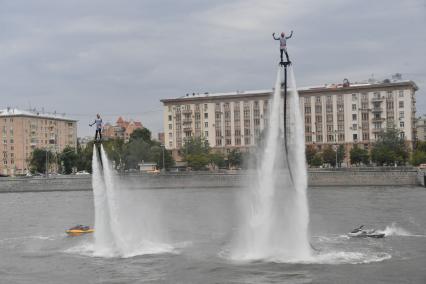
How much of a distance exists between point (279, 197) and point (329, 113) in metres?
139

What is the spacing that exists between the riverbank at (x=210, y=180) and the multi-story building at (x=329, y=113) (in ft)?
64.5

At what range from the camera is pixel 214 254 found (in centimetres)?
4894

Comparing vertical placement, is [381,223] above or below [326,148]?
below

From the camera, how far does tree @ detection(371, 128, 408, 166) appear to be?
526ft

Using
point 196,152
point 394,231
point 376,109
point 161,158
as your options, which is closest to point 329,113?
point 376,109

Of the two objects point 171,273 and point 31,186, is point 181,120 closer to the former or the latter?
point 31,186

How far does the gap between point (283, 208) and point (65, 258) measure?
57.0ft

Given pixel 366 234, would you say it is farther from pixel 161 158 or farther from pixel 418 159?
pixel 161 158

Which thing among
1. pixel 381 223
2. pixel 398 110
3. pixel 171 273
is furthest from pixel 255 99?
pixel 171 273

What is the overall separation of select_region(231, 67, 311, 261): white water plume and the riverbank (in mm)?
86060

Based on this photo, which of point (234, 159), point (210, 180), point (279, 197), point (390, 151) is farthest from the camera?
point (234, 159)

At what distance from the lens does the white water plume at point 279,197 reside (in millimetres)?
40469

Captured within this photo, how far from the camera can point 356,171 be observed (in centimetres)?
14200

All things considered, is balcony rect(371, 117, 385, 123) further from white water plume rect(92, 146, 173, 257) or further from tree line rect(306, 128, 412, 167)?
white water plume rect(92, 146, 173, 257)
